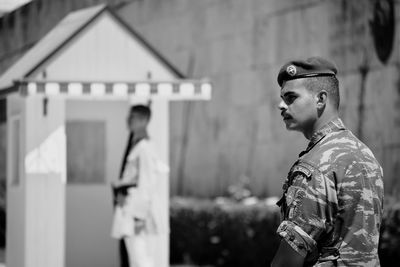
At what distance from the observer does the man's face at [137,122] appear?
10.1 m

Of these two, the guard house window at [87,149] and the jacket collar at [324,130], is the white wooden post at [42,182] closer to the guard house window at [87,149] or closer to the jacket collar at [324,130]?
the guard house window at [87,149]

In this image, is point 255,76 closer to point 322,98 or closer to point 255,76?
point 255,76

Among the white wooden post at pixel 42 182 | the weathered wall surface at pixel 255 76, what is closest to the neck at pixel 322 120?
the white wooden post at pixel 42 182

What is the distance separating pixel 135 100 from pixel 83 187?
1.46 m

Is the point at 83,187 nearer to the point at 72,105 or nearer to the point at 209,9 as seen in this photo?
the point at 72,105

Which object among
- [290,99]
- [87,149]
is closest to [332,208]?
[290,99]

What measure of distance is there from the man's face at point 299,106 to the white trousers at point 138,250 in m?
6.39

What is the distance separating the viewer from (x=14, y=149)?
36.2 ft

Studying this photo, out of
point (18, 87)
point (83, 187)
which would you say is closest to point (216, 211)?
point (83, 187)

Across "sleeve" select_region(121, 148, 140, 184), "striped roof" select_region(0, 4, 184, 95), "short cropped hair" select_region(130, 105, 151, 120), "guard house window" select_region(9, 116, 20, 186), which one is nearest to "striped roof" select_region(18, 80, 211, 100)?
"short cropped hair" select_region(130, 105, 151, 120)

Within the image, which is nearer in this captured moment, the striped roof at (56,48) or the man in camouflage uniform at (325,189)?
the man in camouflage uniform at (325,189)

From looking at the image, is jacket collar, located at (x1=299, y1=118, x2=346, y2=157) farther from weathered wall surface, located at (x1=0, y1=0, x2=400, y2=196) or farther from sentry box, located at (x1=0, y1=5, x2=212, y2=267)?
weathered wall surface, located at (x1=0, y1=0, x2=400, y2=196)

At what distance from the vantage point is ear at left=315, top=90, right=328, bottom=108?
3619 mm

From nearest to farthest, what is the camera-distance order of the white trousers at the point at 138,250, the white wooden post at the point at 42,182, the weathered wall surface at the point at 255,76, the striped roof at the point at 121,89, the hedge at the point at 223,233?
the striped roof at the point at 121,89
the white trousers at the point at 138,250
the white wooden post at the point at 42,182
the weathered wall surface at the point at 255,76
the hedge at the point at 223,233
